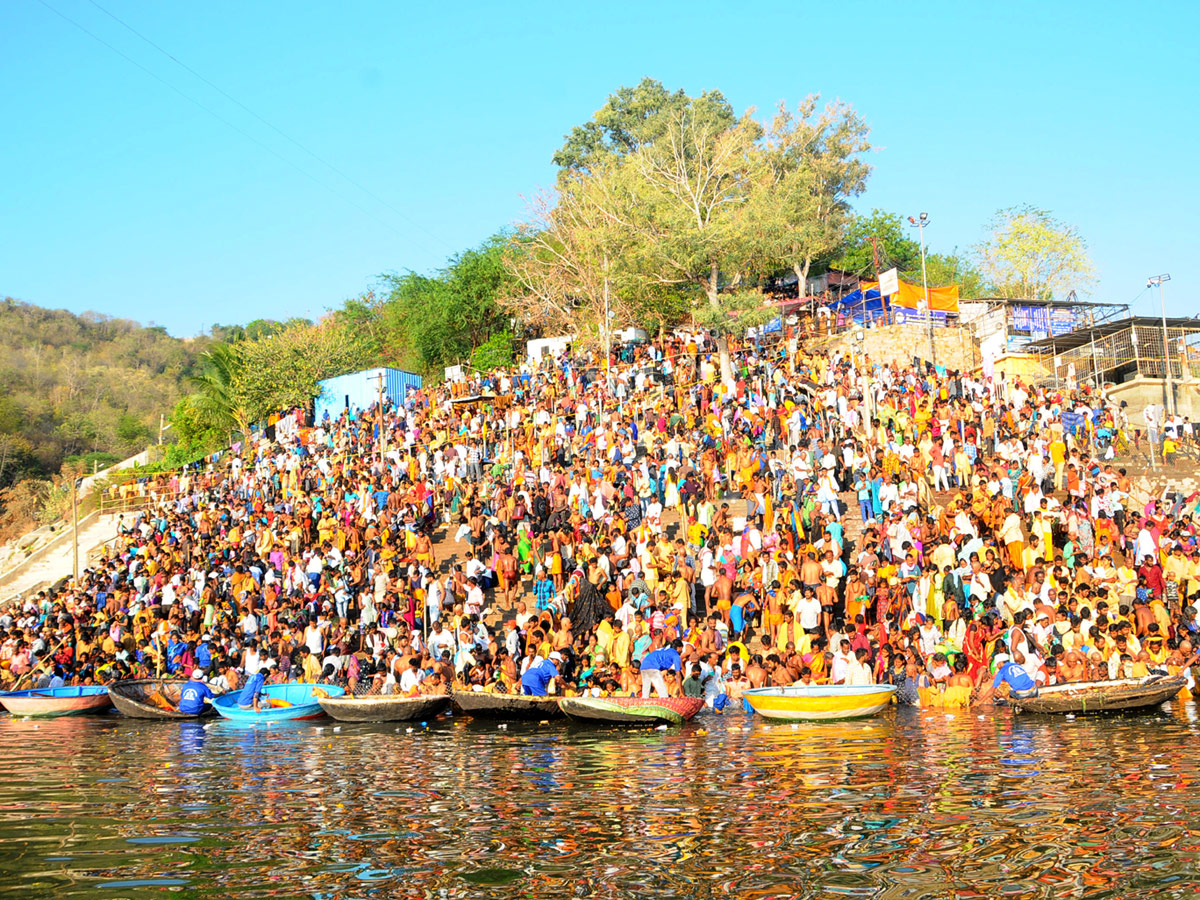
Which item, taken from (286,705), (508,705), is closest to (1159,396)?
(508,705)

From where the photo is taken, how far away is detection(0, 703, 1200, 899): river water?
763 centimetres

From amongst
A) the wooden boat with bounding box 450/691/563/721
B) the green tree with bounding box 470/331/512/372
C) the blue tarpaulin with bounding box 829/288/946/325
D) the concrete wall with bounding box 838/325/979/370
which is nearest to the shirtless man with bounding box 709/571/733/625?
the wooden boat with bounding box 450/691/563/721

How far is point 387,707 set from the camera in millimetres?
17656

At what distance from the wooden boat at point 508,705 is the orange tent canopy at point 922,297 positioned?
27.7 metres

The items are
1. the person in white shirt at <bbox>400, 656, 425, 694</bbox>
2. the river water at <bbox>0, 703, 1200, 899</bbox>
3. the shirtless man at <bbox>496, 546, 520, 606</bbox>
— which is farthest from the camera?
the shirtless man at <bbox>496, 546, 520, 606</bbox>

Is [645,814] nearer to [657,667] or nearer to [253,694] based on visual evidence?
[657,667]

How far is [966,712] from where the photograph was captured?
15.7 meters

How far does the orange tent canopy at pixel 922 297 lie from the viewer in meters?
41.5

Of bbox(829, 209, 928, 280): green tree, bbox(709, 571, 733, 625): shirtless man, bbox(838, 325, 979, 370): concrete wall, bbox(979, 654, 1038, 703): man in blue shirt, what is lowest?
bbox(979, 654, 1038, 703): man in blue shirt

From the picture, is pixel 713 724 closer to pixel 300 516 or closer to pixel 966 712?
pixel 966 712

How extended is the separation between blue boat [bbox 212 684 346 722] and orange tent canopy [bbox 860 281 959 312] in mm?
28025

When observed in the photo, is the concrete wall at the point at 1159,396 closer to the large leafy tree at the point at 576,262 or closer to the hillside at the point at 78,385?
the large leafy tree at the point at 576,262

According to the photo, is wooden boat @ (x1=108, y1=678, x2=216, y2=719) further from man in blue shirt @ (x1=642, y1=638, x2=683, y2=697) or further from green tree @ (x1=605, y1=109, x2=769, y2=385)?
green tree @ (x1=605, y1=109, x2=769, y2=385)

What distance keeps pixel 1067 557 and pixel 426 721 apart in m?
10.8
